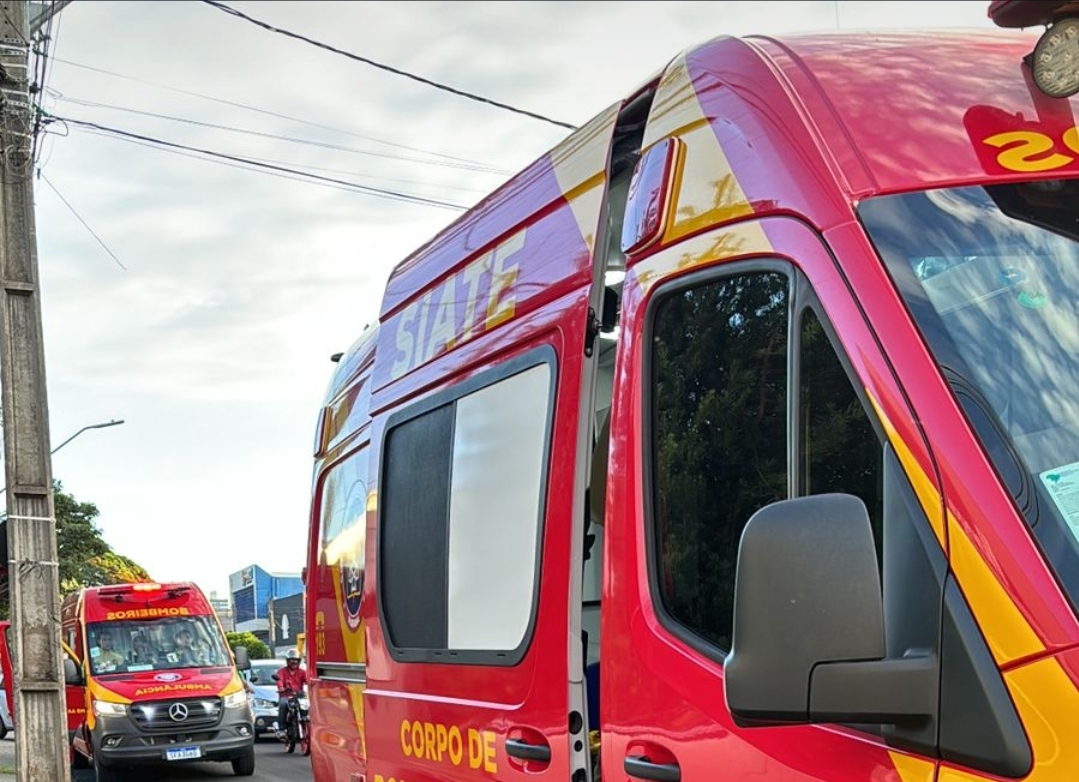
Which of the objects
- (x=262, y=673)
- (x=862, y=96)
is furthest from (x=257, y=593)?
(x=862, y=96)

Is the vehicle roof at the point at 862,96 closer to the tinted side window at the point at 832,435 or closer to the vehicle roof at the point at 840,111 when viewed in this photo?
the vehicle roof at the point at 840,111

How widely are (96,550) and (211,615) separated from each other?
102 feet

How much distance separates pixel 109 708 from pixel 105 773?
Result: 32.5 inches

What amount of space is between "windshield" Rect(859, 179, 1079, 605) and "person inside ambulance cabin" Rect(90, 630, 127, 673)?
15137mm

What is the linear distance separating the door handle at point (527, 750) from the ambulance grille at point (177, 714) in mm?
13027

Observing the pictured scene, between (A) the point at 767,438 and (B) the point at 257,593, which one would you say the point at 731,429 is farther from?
(B) the point at 257,593

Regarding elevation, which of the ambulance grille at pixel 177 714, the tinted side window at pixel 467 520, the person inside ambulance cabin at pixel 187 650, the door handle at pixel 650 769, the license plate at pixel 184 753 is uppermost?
the tinted side window at pixel 467 520

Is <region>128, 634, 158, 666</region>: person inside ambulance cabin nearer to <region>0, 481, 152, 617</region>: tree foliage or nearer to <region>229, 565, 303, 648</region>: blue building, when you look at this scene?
<region>0, 481, 152, 617</region>: tree foliage

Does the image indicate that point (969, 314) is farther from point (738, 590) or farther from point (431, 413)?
point (431, 413)

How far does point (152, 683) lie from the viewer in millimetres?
15391

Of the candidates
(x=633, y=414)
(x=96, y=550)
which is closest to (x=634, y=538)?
(x=633, y=414)

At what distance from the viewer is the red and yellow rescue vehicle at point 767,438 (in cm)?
176

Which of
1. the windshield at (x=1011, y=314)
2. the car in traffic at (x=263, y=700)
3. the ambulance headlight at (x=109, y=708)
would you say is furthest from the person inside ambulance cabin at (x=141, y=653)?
the windshield at (x=1011, y=314)

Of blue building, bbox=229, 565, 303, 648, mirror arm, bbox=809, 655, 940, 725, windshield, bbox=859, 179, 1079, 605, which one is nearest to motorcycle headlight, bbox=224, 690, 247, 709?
windshield, bbox=859, 179, 1079, 605
